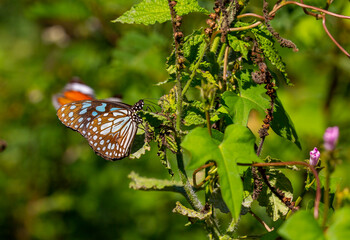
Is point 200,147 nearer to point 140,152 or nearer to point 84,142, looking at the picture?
point 140,152

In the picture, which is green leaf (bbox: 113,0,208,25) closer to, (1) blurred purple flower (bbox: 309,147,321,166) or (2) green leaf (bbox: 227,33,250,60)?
(2) green leaf (bbox: 227,33,250,60)

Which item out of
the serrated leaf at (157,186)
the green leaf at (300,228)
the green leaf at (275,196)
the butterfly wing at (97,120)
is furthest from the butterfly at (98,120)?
the green leaf at (300,228)

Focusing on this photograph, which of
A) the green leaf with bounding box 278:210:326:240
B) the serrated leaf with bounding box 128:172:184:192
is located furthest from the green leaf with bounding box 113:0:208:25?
the green leaf with bounding box 278:210:326:240

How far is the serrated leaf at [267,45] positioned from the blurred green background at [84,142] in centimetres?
130

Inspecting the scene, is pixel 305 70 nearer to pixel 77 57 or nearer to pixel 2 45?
pixel 77 57

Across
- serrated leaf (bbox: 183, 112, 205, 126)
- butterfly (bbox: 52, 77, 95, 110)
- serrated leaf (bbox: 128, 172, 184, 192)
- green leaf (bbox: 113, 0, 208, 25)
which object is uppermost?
green leaf (bbox: 113, 0, 208, 25)

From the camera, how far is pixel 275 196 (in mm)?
944

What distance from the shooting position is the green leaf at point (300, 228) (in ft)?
1.96

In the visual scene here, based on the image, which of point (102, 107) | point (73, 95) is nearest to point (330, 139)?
point (102, 107)

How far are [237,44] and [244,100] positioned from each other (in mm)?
126

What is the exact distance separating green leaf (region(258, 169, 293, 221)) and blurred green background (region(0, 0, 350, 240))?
1.26m

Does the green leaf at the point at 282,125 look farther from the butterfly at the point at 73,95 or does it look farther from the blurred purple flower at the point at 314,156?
the butterfly at the point at 73,95

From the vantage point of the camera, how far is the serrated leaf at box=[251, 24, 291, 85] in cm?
88

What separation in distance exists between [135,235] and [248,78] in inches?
73.5
